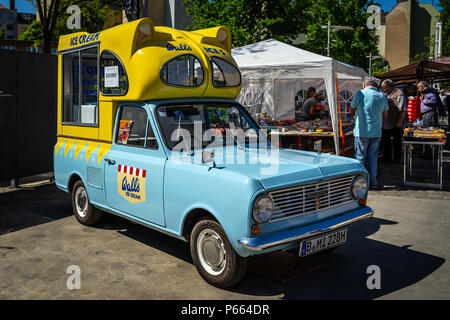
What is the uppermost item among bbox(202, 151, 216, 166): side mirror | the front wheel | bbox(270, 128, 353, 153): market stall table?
bbox(270, 128, 353, 153): market stall table

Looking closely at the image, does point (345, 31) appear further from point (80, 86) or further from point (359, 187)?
point (359, 187)

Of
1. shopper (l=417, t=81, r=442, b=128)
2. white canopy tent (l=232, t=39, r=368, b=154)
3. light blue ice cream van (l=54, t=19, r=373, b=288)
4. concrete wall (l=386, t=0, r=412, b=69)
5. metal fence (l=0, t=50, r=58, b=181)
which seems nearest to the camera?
light blue ice cream van (l=54, t=19, r=373, b=288)

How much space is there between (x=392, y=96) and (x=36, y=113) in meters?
8.68

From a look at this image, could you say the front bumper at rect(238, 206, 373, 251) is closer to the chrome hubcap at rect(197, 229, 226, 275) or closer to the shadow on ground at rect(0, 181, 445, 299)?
the chrome hubcap at rect(197, 229, 226, 275)

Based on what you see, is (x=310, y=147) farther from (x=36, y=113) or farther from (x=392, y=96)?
(x=36, y=113)

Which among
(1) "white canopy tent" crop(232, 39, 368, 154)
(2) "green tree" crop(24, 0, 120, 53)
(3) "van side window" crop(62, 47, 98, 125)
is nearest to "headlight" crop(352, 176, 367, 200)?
(3) "van side window" crop(62, 47, 98, 125)

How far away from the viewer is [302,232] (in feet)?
13.3

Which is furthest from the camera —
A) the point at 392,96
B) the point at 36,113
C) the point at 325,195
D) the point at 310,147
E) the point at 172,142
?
the point at 392,96

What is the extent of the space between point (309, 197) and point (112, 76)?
9.73 feet

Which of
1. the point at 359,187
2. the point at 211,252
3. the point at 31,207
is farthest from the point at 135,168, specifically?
the point at 31,207

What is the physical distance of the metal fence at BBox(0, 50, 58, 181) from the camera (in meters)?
8.87

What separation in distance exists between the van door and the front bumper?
1313 mm
